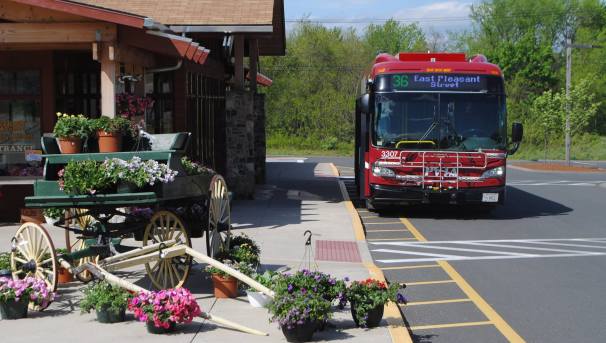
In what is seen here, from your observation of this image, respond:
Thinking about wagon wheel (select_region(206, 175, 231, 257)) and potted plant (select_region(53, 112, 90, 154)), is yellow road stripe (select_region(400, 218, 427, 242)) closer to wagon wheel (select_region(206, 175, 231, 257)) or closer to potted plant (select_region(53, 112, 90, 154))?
wagon wheel (select_region(206, 175, 231, 257))

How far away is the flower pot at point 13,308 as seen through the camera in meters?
7.41

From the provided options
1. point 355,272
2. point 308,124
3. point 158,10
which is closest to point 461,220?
point 355,272

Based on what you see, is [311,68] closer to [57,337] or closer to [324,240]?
[324,240]

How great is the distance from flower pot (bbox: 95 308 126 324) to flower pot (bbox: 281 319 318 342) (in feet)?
5.35

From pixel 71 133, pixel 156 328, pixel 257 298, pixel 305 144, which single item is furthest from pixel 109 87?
pixel 305 144

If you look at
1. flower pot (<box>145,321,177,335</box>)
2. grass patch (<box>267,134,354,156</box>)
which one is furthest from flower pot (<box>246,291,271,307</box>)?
grass patch (<box>267,134,354,156</box>)

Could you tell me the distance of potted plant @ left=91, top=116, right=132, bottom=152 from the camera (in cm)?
852

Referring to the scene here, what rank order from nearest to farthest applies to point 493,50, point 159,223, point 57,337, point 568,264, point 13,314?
point 57,337 → point 13,314 → point 159,223 → point 568,264 → point 493,50

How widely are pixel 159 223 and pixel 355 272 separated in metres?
2.88

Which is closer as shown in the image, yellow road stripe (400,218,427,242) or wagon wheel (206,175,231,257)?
wagon wheel (206,175,231,257)

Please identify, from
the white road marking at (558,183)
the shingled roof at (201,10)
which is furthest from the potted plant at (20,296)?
the white road marking at (558,183)

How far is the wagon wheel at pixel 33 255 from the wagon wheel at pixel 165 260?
96 centimetres

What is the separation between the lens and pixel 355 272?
10.2m

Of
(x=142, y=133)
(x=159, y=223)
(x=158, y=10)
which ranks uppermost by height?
(x=158, y=10)
